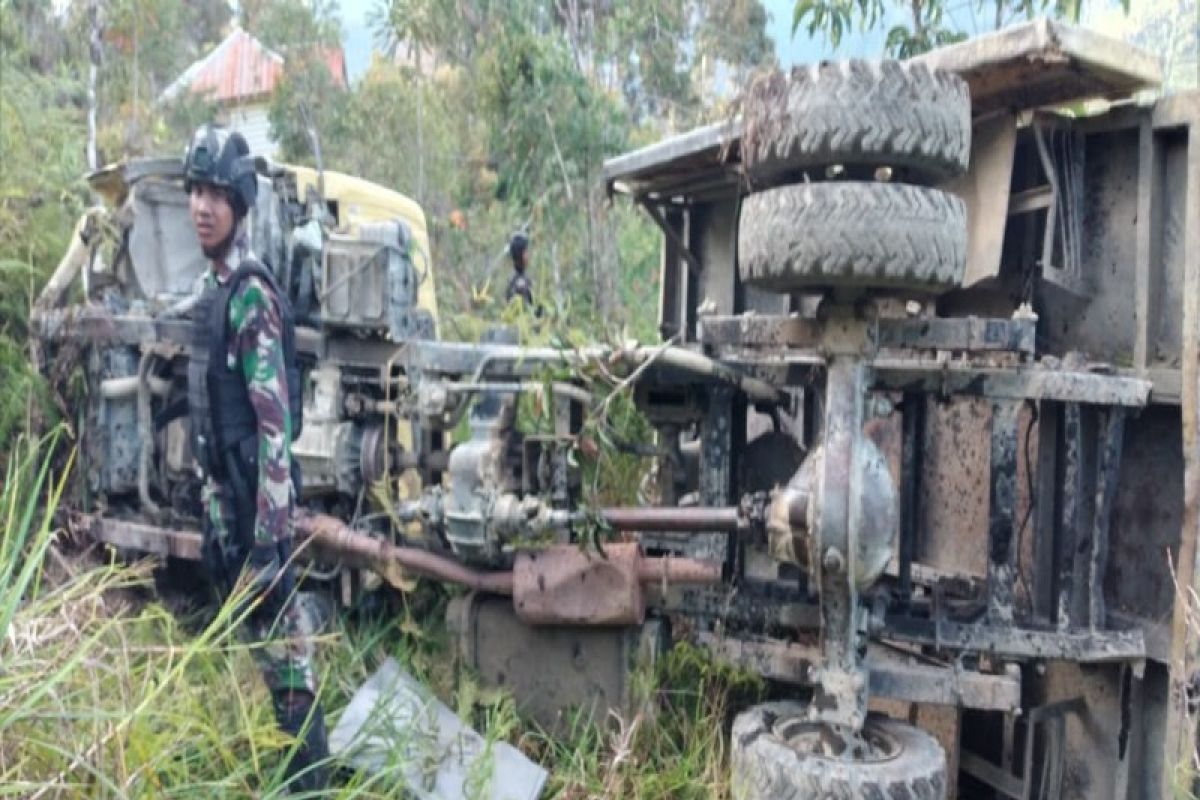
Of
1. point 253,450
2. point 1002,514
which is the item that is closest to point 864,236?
point 1002,514

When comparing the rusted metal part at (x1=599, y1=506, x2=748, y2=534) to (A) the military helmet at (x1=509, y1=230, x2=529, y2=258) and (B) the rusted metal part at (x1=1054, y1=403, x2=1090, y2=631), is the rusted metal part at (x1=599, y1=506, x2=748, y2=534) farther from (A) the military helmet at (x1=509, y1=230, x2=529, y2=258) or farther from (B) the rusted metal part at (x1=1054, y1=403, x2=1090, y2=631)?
(A) the military helmet at (x1=509, y1=230, x2=529, y2=258)

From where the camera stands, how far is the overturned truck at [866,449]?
295 cm

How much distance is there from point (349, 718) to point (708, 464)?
1494mm

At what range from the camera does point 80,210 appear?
6.82 meters

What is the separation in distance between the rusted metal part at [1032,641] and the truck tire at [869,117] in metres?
1.41

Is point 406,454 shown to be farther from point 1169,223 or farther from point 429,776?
point 1169,223

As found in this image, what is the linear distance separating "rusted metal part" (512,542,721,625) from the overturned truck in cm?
1

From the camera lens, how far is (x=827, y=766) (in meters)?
2.89

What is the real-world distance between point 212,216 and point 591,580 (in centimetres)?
170

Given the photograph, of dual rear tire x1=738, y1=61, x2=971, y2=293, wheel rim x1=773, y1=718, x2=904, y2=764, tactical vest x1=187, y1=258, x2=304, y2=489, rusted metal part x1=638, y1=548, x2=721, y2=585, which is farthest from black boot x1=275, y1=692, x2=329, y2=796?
dual rear tire x1=738, y1=61, x2=971, y2=293

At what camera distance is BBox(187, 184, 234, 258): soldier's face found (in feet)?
11.1

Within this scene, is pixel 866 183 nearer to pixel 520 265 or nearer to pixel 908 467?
pixel 908 467

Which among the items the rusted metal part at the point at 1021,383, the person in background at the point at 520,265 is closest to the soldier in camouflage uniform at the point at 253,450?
the rusted metal part at the point at 1021,383

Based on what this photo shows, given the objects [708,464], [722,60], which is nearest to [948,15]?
[708,464]
